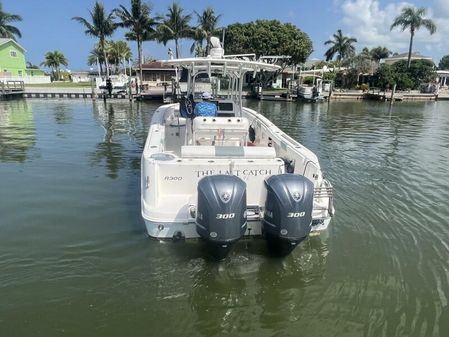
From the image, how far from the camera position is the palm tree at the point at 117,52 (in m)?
66.0

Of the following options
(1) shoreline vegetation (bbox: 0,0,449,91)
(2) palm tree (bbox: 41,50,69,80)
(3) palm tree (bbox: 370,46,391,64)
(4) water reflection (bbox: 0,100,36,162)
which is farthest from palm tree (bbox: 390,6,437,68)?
(2) palm tree (bbox: 41,50,69,80)

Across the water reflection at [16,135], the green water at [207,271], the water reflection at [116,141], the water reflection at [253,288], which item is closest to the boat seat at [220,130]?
the green water at [207,271]

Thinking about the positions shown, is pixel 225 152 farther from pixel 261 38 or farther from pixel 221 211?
pixel 261 38

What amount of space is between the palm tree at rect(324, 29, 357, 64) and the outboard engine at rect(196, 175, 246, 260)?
2482 inches

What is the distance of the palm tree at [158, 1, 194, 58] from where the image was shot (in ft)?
129

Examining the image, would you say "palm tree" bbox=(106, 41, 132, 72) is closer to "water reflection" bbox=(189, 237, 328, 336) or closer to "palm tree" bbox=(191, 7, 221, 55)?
"palm tree" bbox=(191, 7, 221, 55)

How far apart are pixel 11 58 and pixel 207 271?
53.8m

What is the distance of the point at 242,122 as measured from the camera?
22.7 feet

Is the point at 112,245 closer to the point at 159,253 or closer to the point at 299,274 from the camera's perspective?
the point at 159,253

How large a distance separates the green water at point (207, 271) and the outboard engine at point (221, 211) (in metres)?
0.65

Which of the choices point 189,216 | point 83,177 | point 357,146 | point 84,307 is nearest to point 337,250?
point 189,216

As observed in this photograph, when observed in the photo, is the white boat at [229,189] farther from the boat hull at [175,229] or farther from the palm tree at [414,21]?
the palm tree at [414,21]

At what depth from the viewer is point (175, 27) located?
4022cm

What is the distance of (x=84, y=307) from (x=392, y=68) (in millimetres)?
54089
